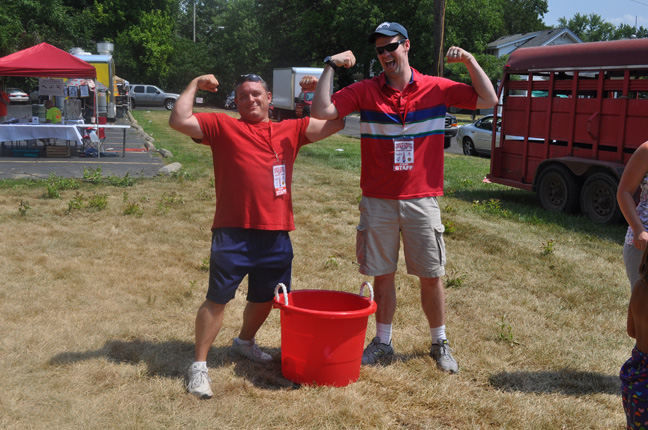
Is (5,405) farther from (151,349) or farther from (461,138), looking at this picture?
(461,138)

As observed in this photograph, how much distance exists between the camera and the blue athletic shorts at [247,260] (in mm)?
3631

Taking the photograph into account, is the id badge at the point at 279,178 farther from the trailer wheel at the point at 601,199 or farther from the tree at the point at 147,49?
the tree at the point at 147,49

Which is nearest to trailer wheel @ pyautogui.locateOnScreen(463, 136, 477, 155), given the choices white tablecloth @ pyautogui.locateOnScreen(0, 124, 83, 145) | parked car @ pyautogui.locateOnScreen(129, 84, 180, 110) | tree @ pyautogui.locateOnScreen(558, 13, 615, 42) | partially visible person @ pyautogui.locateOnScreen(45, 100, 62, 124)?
white tablecloth @ pyautogui.locateOnScreen(0, 124, 83, 145)

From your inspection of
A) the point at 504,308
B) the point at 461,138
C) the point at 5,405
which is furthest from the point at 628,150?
the point at 461,138

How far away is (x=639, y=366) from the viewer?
2418mm

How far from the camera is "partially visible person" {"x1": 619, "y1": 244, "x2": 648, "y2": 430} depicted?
235 cm

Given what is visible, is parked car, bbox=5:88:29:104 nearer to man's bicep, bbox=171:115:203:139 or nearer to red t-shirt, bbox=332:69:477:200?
man's bicep, bbox=171:115:203:139

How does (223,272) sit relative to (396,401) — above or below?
above

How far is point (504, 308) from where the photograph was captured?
5.46 m

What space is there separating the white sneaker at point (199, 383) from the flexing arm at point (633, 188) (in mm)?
2460

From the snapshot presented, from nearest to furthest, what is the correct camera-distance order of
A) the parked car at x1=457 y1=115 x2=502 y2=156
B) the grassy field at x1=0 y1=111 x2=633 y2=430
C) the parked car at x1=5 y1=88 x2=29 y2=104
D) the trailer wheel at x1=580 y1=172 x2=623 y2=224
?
the grassy field at x1=0 y1=111 x2=633 y2=430 < the trailer wheel at x1=580 y1=172 x2=623 y2=224 < the parked car at x1=457 y1=115 x2=502 y2=156 < the parked car at x1=5 y1=88 x2=29 y2=104

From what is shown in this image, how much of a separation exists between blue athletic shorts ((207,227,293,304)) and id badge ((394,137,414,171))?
794 millimetres

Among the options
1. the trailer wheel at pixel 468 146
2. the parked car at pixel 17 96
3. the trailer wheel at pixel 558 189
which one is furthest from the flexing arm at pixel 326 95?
the parked car at pixel 17 96

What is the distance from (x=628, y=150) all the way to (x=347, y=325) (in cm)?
641
